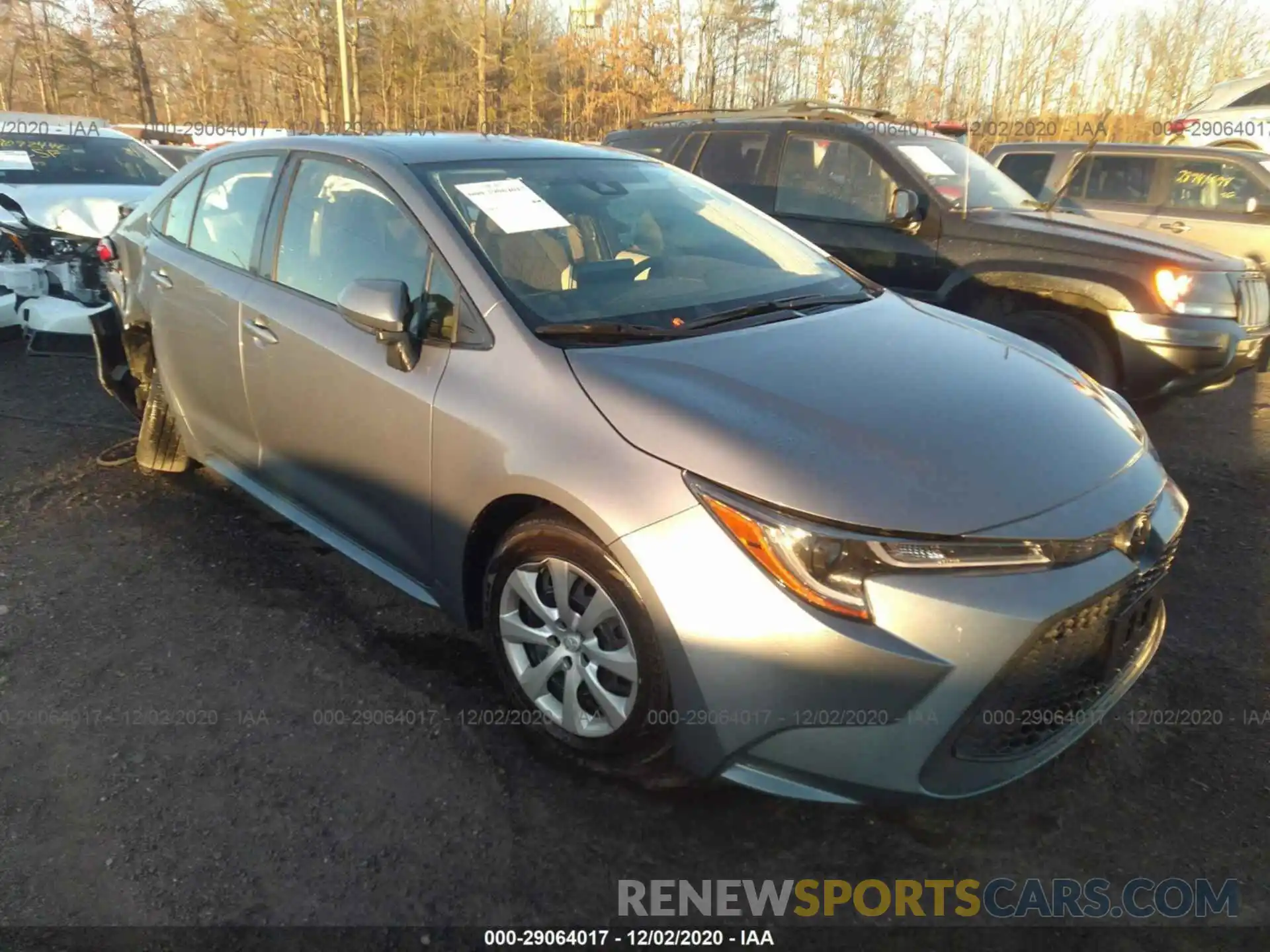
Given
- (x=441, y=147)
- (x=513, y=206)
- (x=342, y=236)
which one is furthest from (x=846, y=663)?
(x=441, y=147)

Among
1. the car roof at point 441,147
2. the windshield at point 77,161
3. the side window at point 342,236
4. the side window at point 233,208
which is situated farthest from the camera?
the windshield at point 77,161

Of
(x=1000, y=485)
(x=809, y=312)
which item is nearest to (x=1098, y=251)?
(x=809, y=312)

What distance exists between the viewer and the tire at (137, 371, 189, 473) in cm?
433

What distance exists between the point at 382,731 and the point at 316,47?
105 feet

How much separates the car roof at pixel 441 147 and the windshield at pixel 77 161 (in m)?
5.81

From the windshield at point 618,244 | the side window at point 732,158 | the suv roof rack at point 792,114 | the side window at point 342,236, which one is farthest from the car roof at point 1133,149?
the side window at point 342,236

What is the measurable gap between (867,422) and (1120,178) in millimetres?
8147

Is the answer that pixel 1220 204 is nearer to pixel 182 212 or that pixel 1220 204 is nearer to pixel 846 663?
pixel 846 663

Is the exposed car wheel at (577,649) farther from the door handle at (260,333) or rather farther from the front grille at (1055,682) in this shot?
the door handle at (260,333)

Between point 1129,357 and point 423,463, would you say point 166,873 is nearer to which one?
point 423,463

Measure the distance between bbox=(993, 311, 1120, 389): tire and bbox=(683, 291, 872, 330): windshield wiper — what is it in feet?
8.43

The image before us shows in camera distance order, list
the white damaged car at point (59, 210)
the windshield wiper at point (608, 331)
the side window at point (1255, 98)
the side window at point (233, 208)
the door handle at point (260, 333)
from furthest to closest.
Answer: the side window at point (1255, 98) → the white damaged car at point (59, 210) → the side window at point (233, 208) → the door handle at point (260, 333) → the windshield wiper at point (608, 331)

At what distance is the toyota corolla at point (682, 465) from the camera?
1965mm

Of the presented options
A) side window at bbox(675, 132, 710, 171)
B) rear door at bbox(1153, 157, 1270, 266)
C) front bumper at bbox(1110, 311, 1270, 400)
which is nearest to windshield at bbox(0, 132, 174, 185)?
side window at bbox(675, 132, 710, 171)
